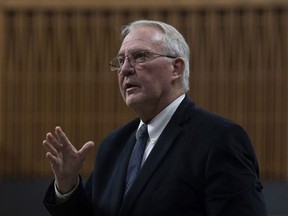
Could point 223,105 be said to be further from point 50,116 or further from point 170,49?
point 170,49

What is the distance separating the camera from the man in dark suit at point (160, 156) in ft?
6.70

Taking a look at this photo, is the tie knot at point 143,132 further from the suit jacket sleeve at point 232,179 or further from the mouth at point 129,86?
the suit jacket sleeve at point 232,179

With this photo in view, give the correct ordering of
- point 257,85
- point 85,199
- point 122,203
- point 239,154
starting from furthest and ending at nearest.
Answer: point 257,85 → point 85,199 → point 122,203 → point 239,154

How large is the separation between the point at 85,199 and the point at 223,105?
4.94m

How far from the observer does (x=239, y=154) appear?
6.73ft

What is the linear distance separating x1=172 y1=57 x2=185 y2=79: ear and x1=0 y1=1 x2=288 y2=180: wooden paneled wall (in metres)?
4.86

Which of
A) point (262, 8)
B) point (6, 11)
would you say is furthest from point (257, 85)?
point (6, 11)

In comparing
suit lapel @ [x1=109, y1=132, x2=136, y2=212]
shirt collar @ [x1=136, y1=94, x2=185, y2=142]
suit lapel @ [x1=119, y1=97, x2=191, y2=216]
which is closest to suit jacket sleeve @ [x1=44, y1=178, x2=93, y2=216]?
suit lapel @ [x1=109, y1=132, x2=136, y2=212]

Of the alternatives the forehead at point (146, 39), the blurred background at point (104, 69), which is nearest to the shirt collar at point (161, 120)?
the forehead at point (146, 39)

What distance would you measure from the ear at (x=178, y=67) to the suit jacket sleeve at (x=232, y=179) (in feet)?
1.23

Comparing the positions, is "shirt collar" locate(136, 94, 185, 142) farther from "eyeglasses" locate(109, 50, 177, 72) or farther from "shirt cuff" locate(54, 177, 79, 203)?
"shirt cuff" locate(54, 177, 79, 203)

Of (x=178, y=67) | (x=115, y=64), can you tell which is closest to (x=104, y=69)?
(x=115, y=64)

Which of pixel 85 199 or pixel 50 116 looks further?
pixel 50 116

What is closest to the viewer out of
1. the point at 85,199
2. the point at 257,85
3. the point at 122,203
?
the point at 122,203
